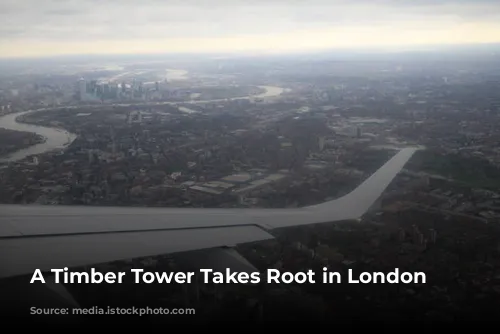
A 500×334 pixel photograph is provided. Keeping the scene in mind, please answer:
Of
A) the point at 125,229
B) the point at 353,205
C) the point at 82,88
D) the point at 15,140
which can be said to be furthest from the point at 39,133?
the point at 353,205

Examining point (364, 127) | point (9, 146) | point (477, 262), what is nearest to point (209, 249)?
point (477, 262)

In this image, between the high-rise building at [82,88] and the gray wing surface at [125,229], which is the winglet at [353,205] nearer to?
the gray wing surface at [125,229]

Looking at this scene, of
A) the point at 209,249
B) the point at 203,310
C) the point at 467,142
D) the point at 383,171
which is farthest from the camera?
the point at 467,142

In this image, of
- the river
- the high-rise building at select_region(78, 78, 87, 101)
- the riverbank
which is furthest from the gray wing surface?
the high-rise building at select_region(78, 78, 87, 101)

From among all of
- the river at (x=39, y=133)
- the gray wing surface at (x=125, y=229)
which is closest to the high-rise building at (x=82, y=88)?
the river at (x=39, y=133)

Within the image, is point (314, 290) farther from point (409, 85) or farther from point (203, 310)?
point (409, 85)

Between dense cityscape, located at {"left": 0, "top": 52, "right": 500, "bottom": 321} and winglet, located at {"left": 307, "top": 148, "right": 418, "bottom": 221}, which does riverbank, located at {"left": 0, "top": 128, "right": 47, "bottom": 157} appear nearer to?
dense cityscape, located at {"left": 0, "top": 52, "right": 500, "bottom": 321}

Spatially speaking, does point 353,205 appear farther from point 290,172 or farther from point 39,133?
point 39,133
